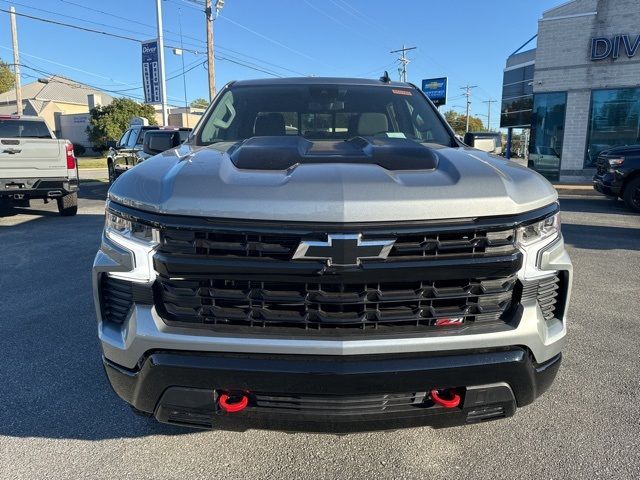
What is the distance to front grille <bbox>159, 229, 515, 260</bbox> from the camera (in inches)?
72.4

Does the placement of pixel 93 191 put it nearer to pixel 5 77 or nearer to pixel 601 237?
pixel 601 237

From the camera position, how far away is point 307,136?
331 centimetres

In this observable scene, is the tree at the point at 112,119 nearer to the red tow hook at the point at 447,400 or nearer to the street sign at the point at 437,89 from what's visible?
the street sign at the point at 437,89

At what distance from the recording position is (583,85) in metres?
17.1

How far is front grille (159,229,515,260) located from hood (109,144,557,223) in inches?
2.8

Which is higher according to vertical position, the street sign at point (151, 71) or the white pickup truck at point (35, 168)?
the street sign at point (151, 71)

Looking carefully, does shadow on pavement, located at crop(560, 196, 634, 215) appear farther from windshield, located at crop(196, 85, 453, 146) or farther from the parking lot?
windshield, located at crop(196, 85, 453, 146)

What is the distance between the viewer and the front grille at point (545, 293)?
78.4 inches

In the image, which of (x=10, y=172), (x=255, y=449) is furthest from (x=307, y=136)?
(x=10, y=172)

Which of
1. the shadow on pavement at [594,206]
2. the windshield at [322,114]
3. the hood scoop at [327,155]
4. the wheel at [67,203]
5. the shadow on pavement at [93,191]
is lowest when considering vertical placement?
the shadow on pavement at [93,191]

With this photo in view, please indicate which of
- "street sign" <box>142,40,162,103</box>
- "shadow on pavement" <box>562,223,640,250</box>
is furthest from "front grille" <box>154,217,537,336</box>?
"street sign" <box>142,40,162,103</box>

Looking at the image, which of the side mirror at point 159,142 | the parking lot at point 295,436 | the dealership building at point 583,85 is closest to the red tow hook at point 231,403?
the parking lot at point 295,436

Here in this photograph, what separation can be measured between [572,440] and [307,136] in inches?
94.4

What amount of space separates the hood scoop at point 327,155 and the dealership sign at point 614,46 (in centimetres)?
1777
